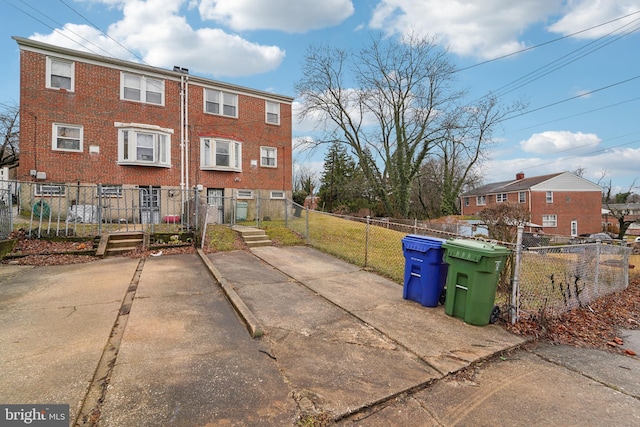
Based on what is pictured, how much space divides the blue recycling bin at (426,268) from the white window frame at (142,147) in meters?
14.4

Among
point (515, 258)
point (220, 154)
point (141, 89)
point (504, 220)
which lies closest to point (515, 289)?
point (515, 258)

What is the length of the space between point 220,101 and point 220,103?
0.39ft

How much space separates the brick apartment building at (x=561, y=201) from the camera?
116 feet

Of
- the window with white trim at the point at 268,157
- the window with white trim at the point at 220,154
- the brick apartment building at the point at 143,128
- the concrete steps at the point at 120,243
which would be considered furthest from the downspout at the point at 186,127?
the concrete steps at the point at 120,243

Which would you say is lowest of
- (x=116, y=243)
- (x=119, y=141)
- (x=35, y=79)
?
(x=116, y=243)

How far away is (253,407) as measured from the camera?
7.84ft

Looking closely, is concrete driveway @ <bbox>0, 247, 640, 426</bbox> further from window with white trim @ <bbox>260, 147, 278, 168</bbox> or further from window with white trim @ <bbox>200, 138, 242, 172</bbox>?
window with white trim @ <bbox>260, 147, 278, 168</bbox>

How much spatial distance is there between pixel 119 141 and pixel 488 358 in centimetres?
1690

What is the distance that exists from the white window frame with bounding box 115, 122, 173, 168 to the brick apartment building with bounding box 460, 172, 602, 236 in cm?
3334

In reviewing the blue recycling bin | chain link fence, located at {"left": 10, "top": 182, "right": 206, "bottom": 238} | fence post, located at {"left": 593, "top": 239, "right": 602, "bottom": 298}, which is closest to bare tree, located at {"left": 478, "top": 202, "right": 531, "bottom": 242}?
fence post, located at {"left": 593, "top": 239, "right": 602, "bottom": 298}

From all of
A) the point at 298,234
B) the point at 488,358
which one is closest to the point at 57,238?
the point at 298,234

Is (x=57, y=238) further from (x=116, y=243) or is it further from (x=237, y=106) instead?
(x=237, y=106)

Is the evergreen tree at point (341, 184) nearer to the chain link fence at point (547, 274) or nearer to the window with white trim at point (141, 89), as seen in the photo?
the window with white trim at point (141, 89)

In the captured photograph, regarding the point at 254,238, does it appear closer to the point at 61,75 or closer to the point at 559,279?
the point at 559,279
